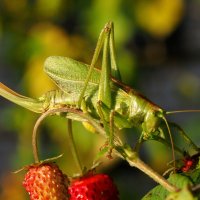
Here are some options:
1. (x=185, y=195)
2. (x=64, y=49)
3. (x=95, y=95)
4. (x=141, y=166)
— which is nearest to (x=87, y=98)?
(x=95, y=95)

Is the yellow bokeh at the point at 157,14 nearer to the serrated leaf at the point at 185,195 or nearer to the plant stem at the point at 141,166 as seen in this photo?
the plant stem at the point at 141,166

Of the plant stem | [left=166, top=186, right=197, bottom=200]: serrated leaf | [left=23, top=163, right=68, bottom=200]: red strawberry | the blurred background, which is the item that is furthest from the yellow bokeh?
[left=166, top=186, right=197, bottom=200]: serrated leaf

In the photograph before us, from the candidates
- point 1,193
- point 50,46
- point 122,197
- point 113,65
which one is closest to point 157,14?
point 50,46

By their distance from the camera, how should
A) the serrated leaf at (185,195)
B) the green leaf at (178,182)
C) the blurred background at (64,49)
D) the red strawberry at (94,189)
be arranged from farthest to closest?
the blurred background at (64,49) < the red strawberry at (94,189) < the green leaf at (178,182) < the serrated leaf at (185,195)

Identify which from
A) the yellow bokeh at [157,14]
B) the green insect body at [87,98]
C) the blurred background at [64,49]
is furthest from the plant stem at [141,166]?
the yellow bokeh at [157,14]

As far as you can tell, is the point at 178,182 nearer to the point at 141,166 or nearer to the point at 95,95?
the point at 141,166
